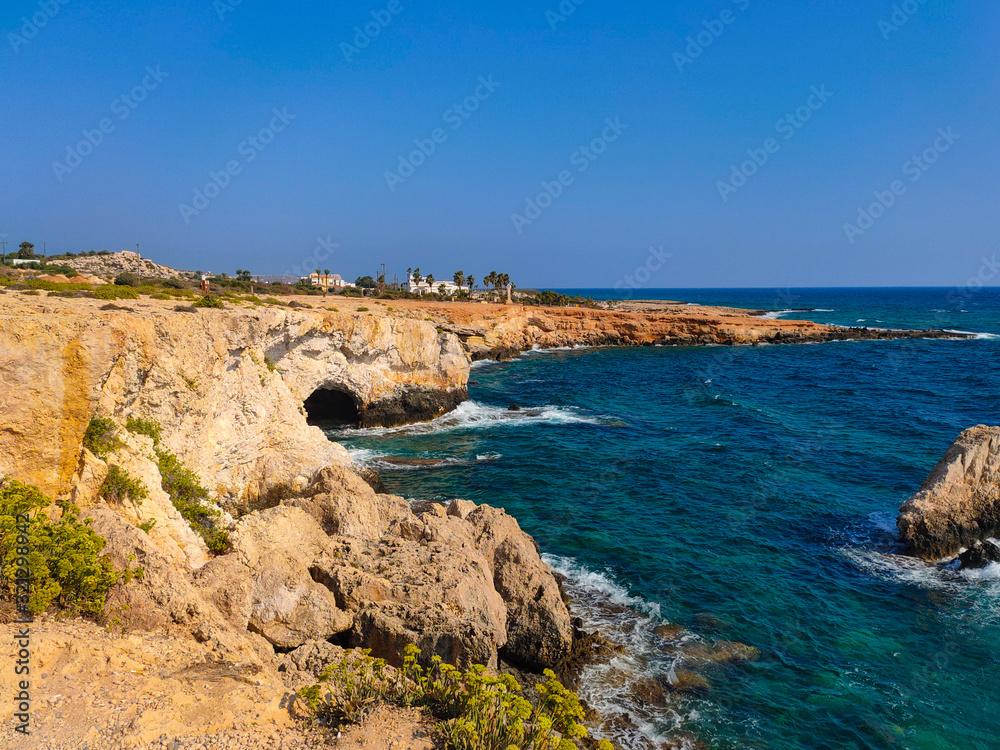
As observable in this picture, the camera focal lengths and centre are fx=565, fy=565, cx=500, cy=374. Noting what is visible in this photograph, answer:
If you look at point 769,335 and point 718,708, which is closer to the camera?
point 718,708

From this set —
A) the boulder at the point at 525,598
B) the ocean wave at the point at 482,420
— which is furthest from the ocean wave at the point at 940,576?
the ocean wave at the point at 482,420

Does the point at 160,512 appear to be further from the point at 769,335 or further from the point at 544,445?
the point at 769,335

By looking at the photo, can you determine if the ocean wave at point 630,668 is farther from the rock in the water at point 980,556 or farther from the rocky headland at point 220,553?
the rock in the water at point 980,556

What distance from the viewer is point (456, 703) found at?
7984 mm

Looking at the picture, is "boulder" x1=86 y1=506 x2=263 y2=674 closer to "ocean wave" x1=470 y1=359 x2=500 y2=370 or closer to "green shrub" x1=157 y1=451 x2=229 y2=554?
"green shrub" x1=157 y1=451 x2=229 y2=554

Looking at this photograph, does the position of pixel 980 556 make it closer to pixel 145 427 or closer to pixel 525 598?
pixel 525 598

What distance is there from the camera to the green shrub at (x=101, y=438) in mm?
11103

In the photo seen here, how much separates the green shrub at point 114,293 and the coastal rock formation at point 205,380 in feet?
3.19

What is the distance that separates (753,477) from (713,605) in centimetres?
1101

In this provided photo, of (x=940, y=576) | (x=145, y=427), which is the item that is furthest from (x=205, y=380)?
(x=940, y=576)

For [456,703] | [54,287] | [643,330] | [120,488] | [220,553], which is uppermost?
[643,330]

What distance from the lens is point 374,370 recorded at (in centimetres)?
3170

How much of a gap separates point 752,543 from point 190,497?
54.0 feet

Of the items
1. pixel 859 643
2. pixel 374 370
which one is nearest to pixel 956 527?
pixel 859 643
